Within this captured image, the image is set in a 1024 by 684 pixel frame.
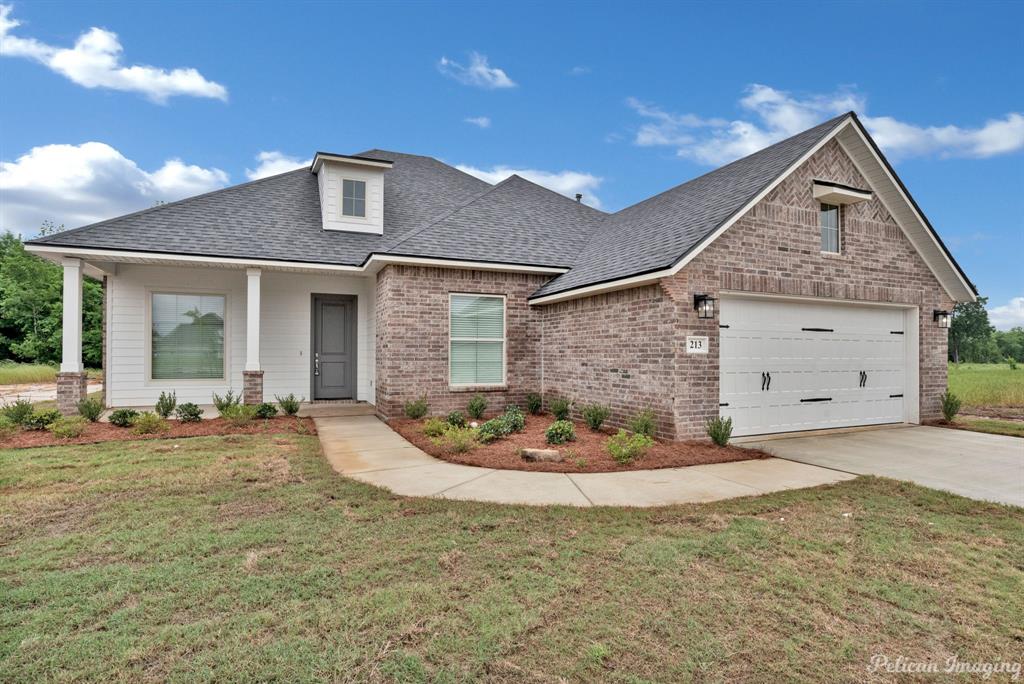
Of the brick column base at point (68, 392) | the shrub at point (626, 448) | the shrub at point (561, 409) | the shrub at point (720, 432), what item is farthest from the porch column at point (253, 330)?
the shrub at point (720, 432)

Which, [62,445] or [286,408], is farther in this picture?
[286,408]

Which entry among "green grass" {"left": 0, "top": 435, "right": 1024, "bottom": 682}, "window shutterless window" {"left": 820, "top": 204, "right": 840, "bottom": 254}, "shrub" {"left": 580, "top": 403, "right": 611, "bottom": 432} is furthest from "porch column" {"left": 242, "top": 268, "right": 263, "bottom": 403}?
"window shutterless window" {"left": 820, "top": 204, "right": 840, "bottom": 254}

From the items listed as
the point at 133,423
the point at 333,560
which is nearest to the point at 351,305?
the point at 133,423

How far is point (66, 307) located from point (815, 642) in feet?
42.1

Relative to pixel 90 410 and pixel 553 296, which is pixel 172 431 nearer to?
pixel 90 410

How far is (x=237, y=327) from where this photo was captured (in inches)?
485

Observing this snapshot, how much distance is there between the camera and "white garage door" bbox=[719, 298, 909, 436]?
868 centimetres

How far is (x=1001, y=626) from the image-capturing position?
283 cm

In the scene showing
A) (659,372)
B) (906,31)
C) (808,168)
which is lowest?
(659,372)

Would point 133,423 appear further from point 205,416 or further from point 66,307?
point 66,307

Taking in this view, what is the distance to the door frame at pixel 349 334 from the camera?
41.7ft

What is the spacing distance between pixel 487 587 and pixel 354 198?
11.8m

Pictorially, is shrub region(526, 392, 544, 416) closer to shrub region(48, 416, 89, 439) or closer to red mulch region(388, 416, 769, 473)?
red mulch region(388, 416, 769, 473)

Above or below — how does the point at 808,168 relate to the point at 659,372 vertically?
above
